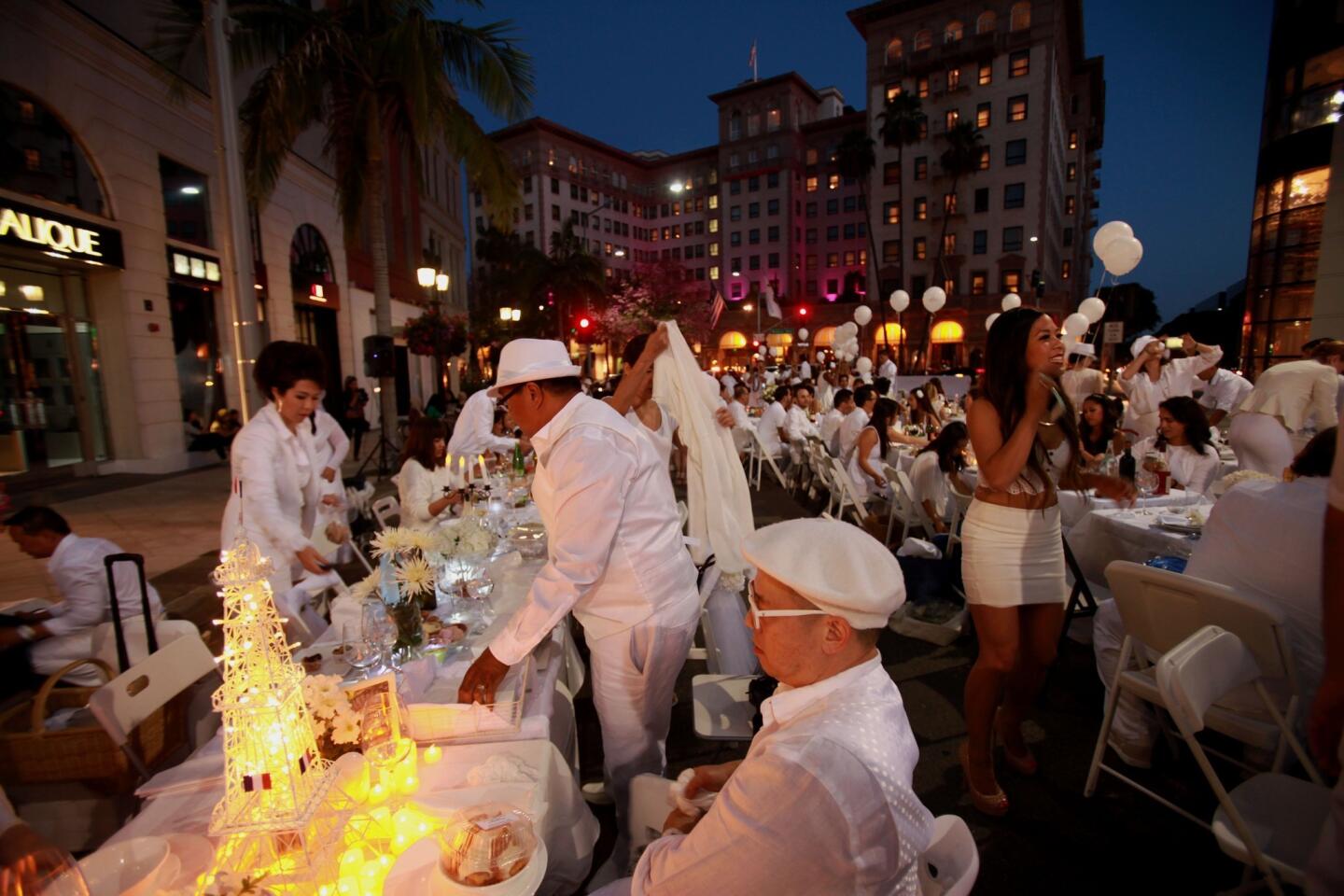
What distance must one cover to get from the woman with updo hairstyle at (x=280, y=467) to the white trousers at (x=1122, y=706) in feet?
15.1

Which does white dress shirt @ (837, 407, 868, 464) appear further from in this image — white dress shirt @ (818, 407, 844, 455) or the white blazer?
the white blazer

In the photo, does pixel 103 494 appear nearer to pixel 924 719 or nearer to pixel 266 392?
pixel 266 392

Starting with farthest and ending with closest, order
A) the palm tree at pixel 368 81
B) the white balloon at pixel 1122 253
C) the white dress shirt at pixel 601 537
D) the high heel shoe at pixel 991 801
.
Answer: the palm tree at pixel 368 81 < the white balloon at pixel 1122 253 < the high heel shoe at pixel 991 801 < the white dress shirt at pixel 601 537

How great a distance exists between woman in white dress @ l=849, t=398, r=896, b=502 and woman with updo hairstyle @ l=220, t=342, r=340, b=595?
5.70 m

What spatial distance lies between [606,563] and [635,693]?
2.12ft

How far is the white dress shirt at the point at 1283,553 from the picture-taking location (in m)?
2.75

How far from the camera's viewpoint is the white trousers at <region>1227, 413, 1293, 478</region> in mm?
5344

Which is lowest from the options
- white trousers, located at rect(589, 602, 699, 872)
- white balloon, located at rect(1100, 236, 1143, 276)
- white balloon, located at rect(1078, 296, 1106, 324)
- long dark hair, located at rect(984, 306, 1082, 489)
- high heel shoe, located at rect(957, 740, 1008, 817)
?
high heel shoe, located at rect(957, 740, 1008, 817)

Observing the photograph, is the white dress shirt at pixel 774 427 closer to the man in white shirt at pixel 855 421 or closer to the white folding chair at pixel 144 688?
the man in white shirt at pixel 855 421

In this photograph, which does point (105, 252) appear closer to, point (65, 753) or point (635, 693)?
point (65, 753)

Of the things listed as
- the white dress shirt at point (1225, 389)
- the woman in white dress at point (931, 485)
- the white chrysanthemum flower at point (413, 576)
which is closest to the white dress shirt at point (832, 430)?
the woman in white dress at point (931, 485)

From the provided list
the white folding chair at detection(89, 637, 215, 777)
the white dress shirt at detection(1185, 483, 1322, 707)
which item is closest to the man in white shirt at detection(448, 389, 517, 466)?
the white folding chair at detection(89, 637, 215, 777)

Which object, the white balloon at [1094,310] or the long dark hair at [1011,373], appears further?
the white balloon at [1094,310]

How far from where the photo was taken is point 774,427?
38.8 feet
